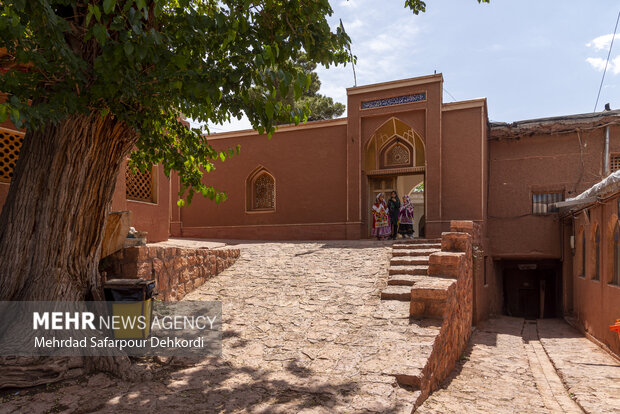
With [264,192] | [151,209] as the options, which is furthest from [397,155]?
[151,209]

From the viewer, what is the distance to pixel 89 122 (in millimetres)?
4449

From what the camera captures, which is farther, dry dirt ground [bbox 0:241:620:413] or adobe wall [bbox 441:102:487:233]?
adobe wall [bbox 441:102:487:233]

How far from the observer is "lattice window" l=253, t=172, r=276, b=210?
15531mm

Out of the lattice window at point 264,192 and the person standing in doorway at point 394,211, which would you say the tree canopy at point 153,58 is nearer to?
the person standing in doorway at point 394,211

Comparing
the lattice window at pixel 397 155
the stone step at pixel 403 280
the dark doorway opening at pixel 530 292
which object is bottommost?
the dark doorway opening at pixel 530 292

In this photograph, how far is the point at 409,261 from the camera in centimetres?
767

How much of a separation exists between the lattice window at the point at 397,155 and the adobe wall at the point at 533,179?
2.78 metres

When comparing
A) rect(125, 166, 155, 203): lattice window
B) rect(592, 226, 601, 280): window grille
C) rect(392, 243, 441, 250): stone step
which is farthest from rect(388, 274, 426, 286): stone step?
rect(125, 166, 155, 203): lattice window

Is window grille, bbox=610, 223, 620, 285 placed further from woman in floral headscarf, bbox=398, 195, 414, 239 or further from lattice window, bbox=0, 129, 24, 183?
lattice window, bbox=0, 129, 24, 183

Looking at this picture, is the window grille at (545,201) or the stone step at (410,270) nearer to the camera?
the stone step at (410,270)

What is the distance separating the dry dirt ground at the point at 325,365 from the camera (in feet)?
12.2

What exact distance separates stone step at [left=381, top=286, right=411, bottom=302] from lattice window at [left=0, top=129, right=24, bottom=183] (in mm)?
5894

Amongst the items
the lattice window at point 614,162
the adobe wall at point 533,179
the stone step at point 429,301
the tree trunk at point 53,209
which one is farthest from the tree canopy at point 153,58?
the lattice window at point 614,162

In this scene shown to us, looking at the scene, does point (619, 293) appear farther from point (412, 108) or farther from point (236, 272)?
point (412, 108)
